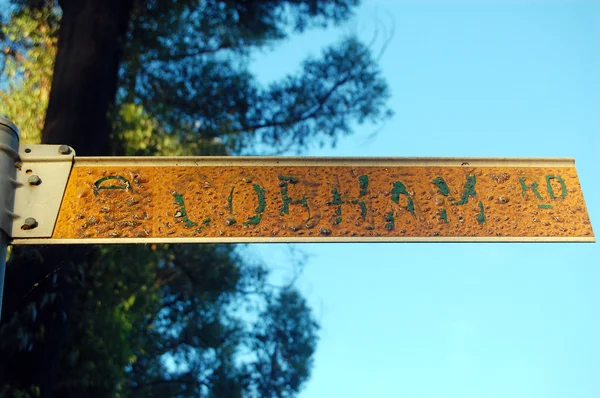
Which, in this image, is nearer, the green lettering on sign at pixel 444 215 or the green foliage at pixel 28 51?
the green lettering on sign at pixel 444 215

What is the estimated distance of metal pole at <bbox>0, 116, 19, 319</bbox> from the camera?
2.21 metres

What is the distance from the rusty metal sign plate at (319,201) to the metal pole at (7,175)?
77 millimetres

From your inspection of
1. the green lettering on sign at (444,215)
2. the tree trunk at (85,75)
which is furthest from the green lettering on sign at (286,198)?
the tree trunk at (85,75)

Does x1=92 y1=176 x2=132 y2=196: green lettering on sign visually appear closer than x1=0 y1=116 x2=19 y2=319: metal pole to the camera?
No

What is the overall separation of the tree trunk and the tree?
16mm

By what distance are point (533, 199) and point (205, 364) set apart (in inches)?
421

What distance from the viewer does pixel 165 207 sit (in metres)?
2.41

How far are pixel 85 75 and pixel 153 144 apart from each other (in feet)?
7.79

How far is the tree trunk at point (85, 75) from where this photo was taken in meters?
6.34

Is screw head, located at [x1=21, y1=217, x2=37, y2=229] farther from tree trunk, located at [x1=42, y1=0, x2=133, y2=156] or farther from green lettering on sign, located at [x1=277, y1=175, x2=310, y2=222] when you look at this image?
tree trunk, located at [x1=42, y1=0, x2=133, y2=156]

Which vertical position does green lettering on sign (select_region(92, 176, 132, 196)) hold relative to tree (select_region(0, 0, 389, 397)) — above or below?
below

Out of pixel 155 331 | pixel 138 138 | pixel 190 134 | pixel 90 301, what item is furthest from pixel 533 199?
pixel 155 331

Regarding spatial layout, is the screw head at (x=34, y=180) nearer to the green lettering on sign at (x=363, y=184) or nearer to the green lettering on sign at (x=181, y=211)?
the green lettering on sign at (x=181, y=211)

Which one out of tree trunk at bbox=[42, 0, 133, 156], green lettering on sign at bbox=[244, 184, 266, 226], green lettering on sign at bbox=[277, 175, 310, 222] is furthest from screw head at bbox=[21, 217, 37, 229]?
tree trunk at bbox=[42, 0, 133, 156]
